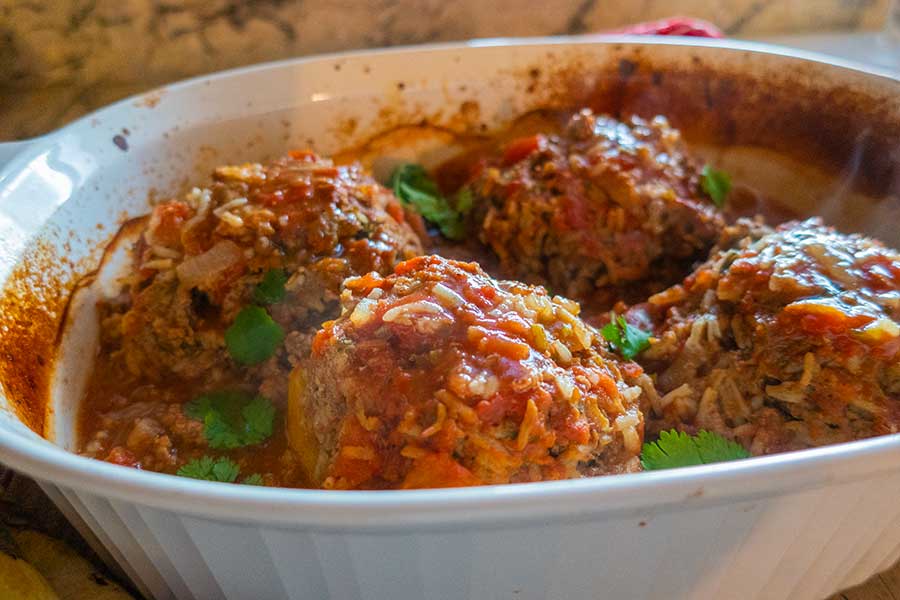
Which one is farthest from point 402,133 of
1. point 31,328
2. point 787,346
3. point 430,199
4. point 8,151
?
point 787,346

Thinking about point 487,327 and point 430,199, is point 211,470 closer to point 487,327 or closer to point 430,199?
point 487,327

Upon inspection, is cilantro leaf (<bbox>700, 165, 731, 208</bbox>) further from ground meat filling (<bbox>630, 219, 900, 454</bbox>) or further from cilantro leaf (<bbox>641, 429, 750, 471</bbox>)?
cilantro leaf (<bbox>641, 429, 750, 471</bbox>)

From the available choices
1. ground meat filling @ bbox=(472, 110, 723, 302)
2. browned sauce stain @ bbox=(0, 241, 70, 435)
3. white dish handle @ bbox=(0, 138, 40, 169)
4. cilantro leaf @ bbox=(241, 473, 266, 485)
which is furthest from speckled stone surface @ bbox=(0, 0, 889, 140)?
cilantro leaf @ bbox=(241, 473, 266, 485)

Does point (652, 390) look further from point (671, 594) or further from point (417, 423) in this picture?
point (417, 423)

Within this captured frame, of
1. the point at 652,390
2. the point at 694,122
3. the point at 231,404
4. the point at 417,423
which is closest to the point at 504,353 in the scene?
the point at 417,423

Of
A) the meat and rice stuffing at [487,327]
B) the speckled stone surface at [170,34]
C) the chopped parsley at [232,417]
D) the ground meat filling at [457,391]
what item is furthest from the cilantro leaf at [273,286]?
the speckled stone surface at [170,34]

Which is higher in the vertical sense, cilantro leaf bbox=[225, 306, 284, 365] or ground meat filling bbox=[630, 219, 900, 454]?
ground meat filling bbox=[630, 219, 900, 454]
